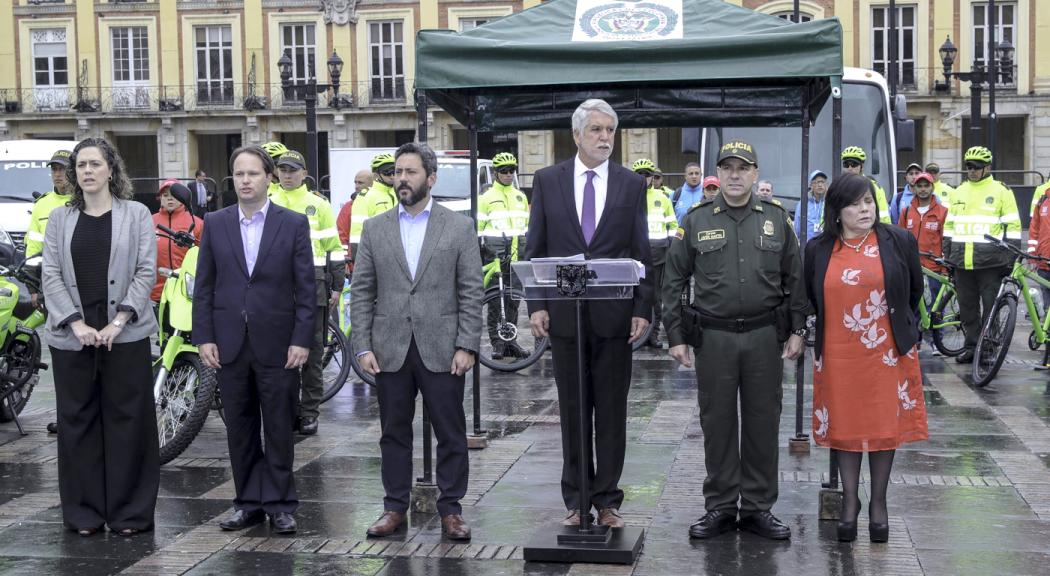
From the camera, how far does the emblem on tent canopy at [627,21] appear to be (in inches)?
285

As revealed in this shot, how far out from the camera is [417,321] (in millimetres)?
6301

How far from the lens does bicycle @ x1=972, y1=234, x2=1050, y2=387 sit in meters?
11.0

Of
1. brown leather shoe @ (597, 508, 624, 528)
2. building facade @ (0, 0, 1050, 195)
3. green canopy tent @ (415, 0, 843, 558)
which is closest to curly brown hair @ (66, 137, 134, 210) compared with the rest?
green canopy tent @ (415, 0, 843, 558)

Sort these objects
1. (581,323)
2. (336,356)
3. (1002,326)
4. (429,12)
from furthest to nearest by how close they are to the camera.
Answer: (429,12), (1002,326), (336,356), (581,323)

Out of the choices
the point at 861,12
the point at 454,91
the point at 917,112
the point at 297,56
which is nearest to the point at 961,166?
the point at 917,112

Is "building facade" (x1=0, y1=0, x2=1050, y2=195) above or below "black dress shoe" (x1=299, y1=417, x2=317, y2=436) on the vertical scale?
above

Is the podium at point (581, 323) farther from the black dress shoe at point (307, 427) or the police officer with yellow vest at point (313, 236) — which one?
the police officer with yellow vest at point (313, 236)

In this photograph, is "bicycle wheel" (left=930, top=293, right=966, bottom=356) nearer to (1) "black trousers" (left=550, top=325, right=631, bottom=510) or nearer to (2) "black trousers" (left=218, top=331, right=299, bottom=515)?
(1) "black trousers" (left=550, top=325, right=631, bottom=510)

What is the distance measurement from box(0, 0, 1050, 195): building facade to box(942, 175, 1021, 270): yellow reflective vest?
29.3 m

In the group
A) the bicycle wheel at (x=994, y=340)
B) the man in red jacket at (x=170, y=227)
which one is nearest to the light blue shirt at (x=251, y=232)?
the man in red jacket at (x=170, y=227)

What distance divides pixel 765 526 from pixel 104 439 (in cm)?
320

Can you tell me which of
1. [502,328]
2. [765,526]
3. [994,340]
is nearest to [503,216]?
[502,328]

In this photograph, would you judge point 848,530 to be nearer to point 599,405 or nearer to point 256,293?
point 599,405

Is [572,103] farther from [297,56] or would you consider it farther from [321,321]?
[297,56]
